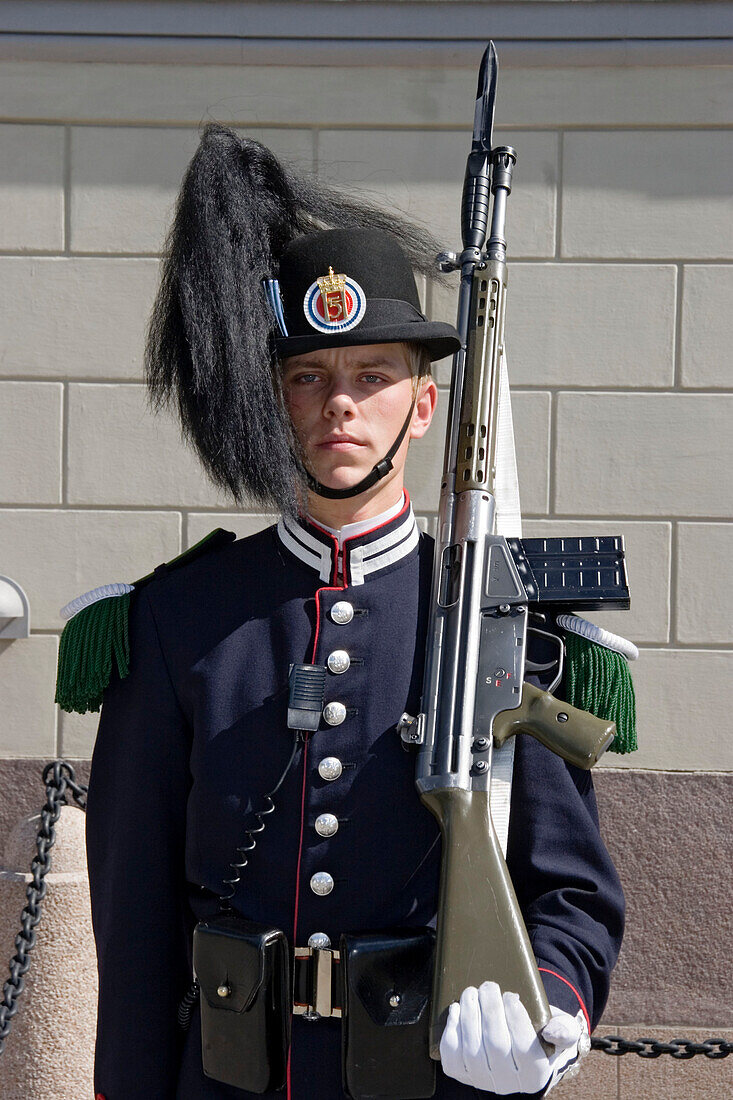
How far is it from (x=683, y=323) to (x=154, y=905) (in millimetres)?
2654

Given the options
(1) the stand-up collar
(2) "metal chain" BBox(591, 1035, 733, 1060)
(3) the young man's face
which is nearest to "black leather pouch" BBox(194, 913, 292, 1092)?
(1) the stand-up collar

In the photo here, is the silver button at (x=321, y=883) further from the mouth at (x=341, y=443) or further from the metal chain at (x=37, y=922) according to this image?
the metal chain at (x=37, y=922)

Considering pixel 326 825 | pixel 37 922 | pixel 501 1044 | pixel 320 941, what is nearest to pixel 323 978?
pixel 320 941

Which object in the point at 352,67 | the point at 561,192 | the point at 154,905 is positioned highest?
the point at 352,67

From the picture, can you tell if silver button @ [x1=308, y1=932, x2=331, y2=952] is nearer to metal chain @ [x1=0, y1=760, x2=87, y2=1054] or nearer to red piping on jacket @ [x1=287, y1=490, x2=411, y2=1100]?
red piping on jacket @ [x1=287, y1=490, x2=411, y2=1100]

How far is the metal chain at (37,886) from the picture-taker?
2.75m

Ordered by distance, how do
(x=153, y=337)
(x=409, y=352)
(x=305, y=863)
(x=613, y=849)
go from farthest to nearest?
(x=613, y=849)
(x=153, y=337)
(x=409, y=352)
(x=305, y=863)

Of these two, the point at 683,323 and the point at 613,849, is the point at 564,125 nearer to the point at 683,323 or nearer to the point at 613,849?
the point at 683,323

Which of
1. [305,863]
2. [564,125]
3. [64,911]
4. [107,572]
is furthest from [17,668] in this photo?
[564,125]

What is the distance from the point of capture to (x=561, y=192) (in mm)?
3740

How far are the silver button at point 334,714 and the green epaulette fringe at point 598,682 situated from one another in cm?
38

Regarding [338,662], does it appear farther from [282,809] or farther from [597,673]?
[597,673]

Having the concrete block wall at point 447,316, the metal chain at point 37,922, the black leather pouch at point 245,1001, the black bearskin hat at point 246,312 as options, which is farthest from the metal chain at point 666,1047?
the black bearskin hat at point 246,312

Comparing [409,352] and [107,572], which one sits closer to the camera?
[409,352]
